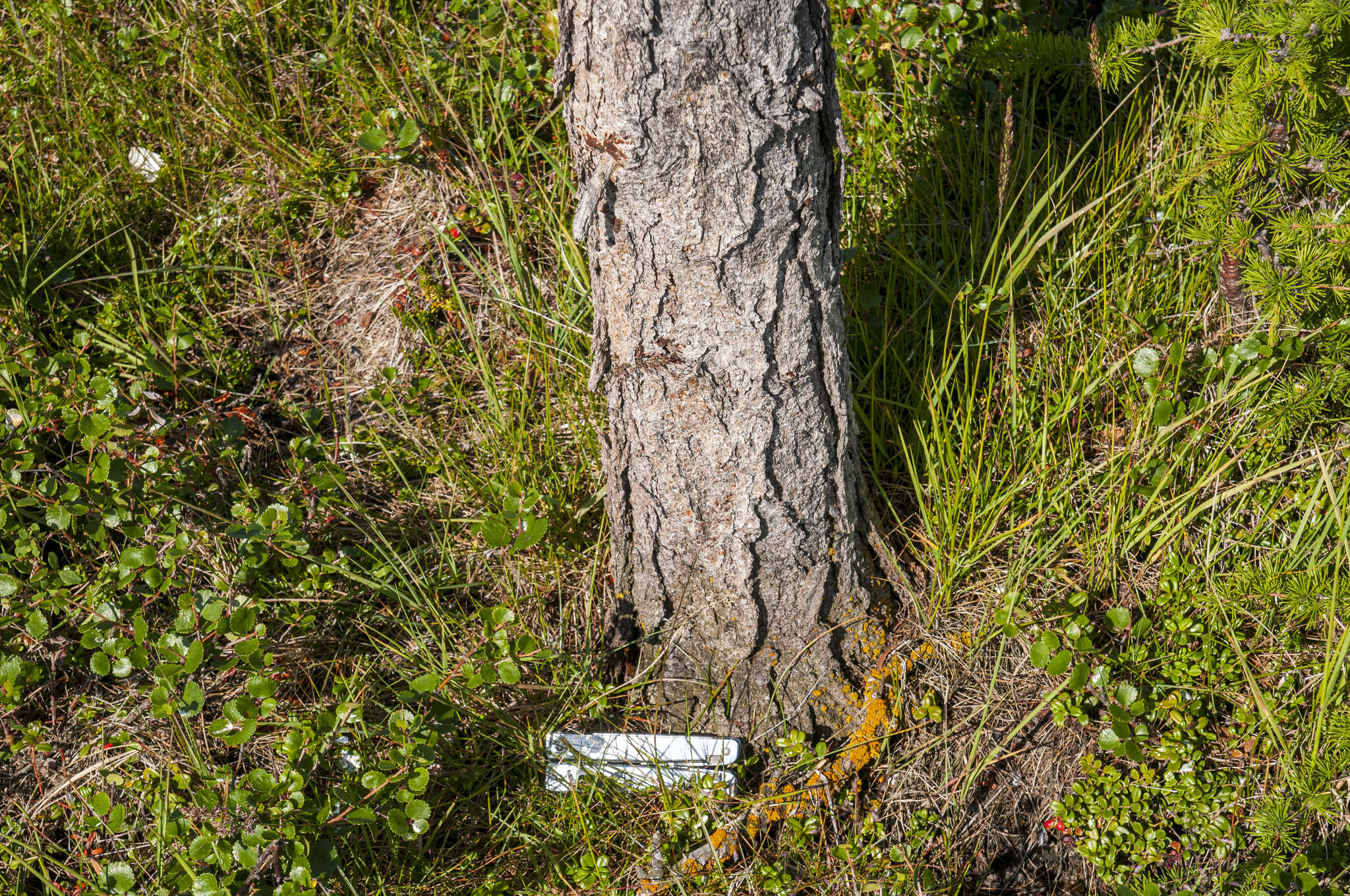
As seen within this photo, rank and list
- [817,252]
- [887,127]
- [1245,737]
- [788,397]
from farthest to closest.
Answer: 1. [887,127]
2. [1245,737]
3. [788,397]
4. [817,252]

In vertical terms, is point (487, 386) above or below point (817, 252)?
below

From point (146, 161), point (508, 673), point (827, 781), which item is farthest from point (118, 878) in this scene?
point (146, 161)

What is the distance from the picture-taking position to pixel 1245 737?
5.84 feet

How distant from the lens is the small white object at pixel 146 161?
274 centimetres

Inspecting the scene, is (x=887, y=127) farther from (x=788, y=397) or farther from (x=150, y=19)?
(x=150, y=19)

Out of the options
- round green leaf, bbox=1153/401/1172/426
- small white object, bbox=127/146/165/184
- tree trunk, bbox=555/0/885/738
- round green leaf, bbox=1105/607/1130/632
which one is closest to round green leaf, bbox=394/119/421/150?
small white object, bbox=127/146/165/184

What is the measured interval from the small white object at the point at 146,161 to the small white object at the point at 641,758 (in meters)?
2.27

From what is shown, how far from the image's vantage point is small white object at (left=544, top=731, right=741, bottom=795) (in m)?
1.83

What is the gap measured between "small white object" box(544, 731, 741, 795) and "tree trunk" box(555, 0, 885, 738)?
0.08 metres

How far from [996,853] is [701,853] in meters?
0.64

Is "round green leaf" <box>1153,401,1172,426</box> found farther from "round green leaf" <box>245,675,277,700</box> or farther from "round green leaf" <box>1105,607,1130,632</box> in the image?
"round green leaf" <box>245,675,277,700</box>

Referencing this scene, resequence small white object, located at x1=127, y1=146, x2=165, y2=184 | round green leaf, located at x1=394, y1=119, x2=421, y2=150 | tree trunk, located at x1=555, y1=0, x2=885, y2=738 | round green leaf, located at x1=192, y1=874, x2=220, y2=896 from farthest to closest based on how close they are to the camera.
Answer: small white object, located at x1=127, y1=146, x2=165, y2=184, round green leaf, located at x1=394, y1=119, x2=421, y2=150, round green leaf, located at x1=192, y1=874, x2=220, y2=896, tree trunk, located at x1=555, y1=0, x2=885, y2=738

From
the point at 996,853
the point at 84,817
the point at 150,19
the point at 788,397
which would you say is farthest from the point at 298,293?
the point at 996,853

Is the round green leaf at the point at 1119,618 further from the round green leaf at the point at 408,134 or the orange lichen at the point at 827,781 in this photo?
the round green leaf at the point at 408,134
